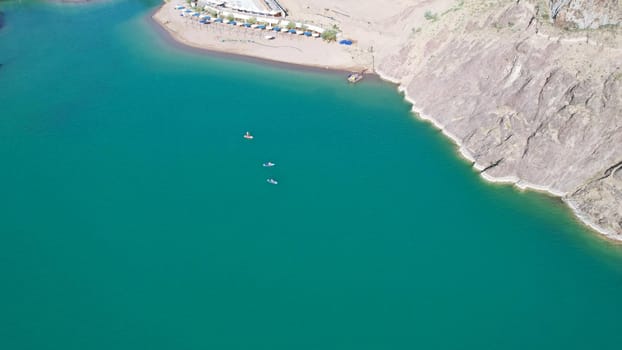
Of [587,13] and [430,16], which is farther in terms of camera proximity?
[430,16]

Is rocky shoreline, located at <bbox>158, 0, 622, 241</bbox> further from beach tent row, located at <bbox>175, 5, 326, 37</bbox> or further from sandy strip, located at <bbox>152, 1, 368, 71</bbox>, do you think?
beach tent row, located at <bbox>175, 5, 326, 37</bbox>

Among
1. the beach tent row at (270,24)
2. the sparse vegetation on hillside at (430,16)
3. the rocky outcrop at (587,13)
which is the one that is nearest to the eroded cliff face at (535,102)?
the rocky outcrop at (587,13)

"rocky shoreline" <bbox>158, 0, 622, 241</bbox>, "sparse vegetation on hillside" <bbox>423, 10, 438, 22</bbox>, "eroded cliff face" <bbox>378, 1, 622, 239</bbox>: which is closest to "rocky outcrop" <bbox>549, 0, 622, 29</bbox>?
"rocky shoreline" <bbox>158, 0, 622, 241</bbox>

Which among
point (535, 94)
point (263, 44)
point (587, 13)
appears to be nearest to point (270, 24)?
point (263, 44)

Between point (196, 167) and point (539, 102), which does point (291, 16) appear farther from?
point (539, 102)

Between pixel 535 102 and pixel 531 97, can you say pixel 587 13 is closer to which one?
pixel 531 97
